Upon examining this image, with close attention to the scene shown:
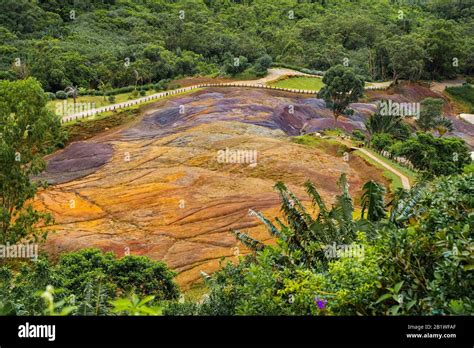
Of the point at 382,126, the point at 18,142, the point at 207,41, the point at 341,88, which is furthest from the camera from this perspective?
the point at 207,41

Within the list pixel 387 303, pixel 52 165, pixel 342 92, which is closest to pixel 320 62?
pixel 342 92

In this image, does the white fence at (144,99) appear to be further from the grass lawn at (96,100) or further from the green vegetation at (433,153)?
the green vegetation at (433,153)

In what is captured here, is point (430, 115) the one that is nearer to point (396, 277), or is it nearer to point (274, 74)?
point (274, 74)

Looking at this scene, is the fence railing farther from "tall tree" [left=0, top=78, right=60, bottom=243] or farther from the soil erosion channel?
"tall tree" [left=0, top=78, right=60, bottom=243]

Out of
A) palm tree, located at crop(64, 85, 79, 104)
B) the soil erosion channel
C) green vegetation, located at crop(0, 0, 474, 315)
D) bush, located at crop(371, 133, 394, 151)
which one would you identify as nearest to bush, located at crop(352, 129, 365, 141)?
green vegetation, located at crop(0, 0, 474, 315)

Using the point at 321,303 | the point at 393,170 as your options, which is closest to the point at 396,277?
the point at 321,303
